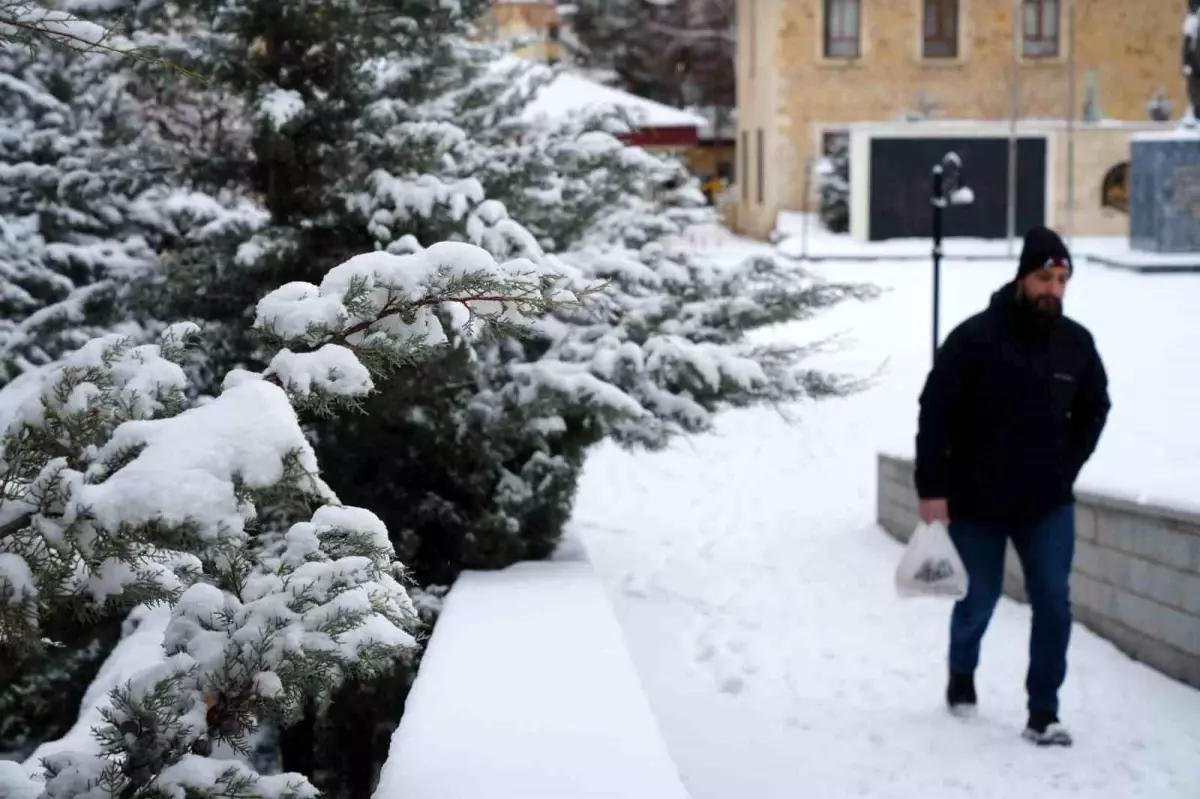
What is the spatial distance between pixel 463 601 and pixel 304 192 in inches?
98.1

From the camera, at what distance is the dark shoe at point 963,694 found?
6.21 meters

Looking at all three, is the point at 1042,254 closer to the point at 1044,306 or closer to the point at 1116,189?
the point at 1044,306

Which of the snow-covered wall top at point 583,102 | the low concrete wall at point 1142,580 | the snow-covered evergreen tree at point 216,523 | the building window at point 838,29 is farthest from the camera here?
the building window at point 838,29

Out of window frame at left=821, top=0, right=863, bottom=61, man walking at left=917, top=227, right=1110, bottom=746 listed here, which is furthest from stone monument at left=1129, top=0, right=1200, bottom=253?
man walking at left=917, top=227, right=1110, bottom=746

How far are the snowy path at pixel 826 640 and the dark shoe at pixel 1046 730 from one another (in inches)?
2.2

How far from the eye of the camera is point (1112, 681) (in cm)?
667

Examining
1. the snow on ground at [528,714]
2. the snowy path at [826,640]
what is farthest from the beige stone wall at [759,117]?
the snow on ground at [528,714]

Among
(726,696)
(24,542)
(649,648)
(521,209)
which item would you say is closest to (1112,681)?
(726,696)

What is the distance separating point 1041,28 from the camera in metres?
36.2

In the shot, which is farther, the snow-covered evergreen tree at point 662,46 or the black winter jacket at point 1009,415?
the snow-covered evergreen tree at point 662,46

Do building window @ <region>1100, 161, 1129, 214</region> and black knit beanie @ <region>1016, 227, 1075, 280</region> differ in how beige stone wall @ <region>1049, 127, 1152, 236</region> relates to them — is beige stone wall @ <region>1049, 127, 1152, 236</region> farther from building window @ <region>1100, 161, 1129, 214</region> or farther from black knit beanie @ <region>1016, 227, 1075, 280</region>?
black knit beanie @ <region>1016, 227, 1075, 280</region>

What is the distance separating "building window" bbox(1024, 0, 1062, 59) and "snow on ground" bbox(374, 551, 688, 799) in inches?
1296

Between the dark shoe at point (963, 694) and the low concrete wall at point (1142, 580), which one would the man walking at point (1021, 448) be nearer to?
the dark shoe at point (963, 694)

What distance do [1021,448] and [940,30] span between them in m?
32.3
